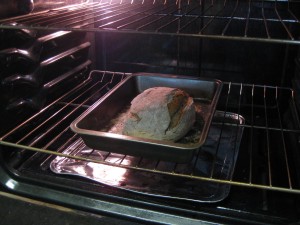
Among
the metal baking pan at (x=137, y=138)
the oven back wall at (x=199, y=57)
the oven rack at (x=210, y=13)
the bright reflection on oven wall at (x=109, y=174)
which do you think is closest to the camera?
the metal baking pan at (x=137, y=138)

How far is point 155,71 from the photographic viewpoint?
1399 millimetres

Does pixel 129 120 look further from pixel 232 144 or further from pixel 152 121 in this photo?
pixel 232 144

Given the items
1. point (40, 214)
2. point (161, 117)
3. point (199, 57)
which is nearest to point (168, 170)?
point (161, 117)

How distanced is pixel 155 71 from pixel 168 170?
0.57m

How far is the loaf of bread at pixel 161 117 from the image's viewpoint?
0.88 metres

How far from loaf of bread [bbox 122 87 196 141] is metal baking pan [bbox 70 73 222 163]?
0.17 feet

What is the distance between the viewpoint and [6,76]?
938 millimetres

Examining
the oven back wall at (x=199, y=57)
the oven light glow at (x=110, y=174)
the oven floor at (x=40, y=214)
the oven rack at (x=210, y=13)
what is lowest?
the oven floor at (x=40, y=214)

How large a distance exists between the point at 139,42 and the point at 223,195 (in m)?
0.77

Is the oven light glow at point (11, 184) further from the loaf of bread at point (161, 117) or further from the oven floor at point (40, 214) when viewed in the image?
the loaf of bread at point (161, 117)

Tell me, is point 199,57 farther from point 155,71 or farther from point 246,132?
point 246,132

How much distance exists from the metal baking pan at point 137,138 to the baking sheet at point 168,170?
69 mm

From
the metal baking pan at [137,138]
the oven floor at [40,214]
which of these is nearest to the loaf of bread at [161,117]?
the metal baking pan at [137,138]

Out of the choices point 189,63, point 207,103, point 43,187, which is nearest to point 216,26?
point 189,63
